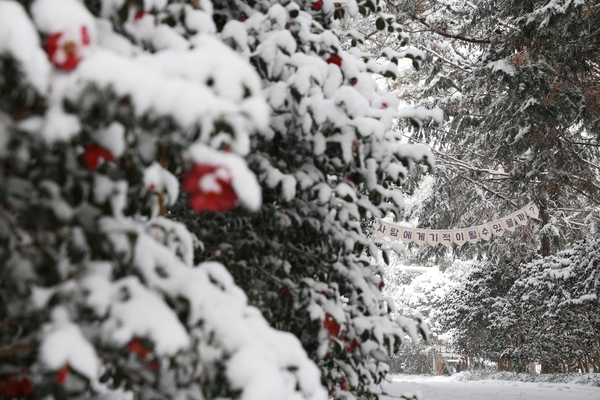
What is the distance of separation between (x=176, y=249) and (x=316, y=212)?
2.95ft

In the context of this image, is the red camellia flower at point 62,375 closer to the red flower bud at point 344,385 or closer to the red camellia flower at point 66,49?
the red camellia flower at point 66,49

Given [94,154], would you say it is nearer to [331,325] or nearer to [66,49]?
[66,49]

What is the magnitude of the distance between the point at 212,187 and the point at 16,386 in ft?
2.48

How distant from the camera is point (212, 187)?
889 millimetres

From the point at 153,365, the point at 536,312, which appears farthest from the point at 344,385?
the point at 536,312

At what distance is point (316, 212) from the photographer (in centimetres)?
209

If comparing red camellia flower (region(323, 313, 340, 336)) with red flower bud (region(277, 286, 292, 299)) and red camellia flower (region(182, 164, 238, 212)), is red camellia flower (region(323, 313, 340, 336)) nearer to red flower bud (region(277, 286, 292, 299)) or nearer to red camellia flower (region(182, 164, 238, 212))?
red flower bud (region(277, 286, 292, 299))

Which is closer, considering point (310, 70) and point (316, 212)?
point (310, 70)

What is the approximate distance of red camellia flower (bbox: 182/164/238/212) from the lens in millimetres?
890

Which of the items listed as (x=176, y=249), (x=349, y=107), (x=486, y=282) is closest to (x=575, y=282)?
(x=486, y=282)

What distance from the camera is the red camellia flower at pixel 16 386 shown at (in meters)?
1.20

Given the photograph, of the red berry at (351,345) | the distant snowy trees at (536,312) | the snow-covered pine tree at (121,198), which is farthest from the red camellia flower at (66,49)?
the distant snowy trees at (536,312)

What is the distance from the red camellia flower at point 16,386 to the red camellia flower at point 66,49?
29.9 inches

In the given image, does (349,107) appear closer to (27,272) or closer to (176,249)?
(176,249)
